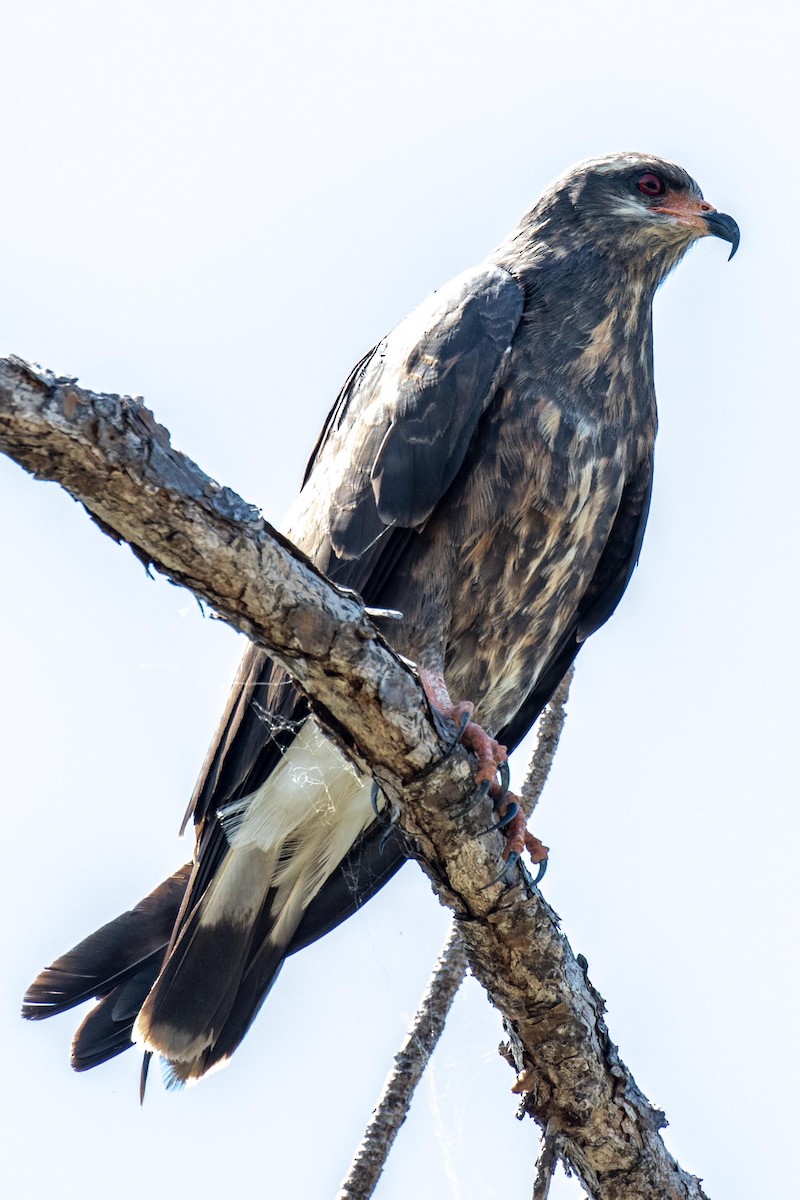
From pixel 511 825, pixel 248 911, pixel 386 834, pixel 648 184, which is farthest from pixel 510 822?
pixel 648 184

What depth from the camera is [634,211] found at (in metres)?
5.37

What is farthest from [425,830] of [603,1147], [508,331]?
[508,331]

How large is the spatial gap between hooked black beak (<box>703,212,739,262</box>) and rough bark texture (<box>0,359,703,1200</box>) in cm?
281

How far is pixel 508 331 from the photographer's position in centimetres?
465

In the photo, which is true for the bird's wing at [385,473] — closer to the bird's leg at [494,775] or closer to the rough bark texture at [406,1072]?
the bird's leg at [494,775]

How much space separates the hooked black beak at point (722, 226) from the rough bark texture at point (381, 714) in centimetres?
281

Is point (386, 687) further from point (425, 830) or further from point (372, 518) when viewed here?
point (372, 518)

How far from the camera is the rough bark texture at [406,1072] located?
13.5ft

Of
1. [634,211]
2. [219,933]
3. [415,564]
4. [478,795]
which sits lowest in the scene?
[219,933]

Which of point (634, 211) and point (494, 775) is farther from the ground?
point (634, 211)

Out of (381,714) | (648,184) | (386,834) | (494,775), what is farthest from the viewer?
(648,184)

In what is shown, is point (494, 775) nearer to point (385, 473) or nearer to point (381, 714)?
point (381, 714)

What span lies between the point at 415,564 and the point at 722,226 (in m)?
2.07

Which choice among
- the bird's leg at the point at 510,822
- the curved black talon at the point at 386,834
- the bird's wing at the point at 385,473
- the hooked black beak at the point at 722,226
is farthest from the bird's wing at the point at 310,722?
the hooked black beak at the point at 722,226
